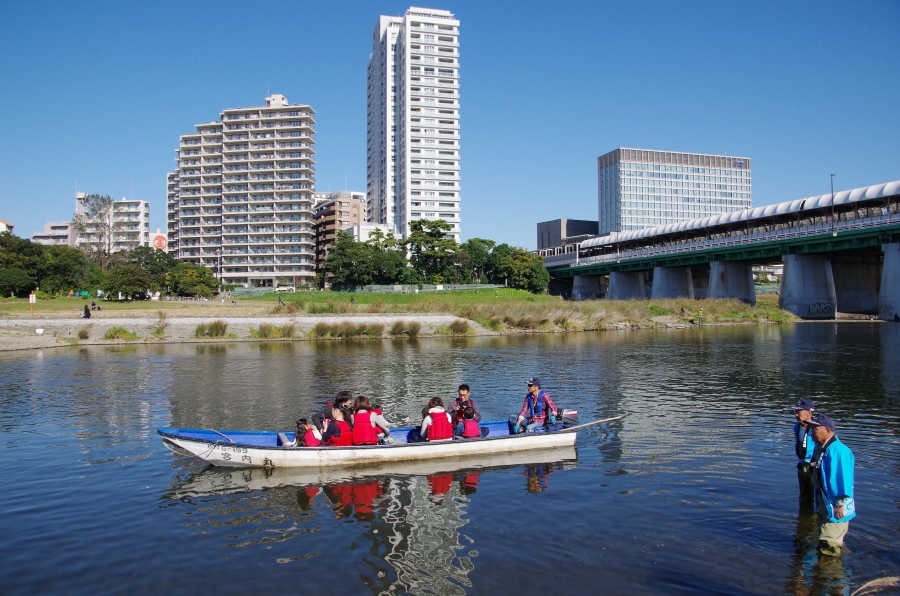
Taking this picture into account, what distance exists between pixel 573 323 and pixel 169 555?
179 feet

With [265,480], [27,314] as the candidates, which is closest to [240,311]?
[27,314]

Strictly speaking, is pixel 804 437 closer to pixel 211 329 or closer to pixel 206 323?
pixel 211 329

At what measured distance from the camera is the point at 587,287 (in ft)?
402

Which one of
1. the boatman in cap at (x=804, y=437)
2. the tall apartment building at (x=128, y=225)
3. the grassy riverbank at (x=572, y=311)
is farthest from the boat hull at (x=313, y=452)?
the tall apartment building at (x=128, y=225)

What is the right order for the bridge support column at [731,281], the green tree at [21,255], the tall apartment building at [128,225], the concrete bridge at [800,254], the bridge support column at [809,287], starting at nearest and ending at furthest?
the concrete bridge at [800,254] < the bridge support column at [809,287] < the green tree at [21,255] < the bridge support column at [731,281] < the tall apartment building at [128,225]

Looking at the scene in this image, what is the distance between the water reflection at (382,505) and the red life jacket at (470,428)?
24.7 inches

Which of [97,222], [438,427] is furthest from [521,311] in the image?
[97,222]

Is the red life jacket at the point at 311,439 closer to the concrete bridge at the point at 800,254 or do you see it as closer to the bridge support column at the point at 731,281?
the concrete bridge at the point at 800,254

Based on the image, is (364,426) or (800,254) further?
(800,254)

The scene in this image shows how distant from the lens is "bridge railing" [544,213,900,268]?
6486cm

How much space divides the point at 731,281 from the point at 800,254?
13.5 metres

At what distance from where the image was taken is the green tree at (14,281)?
77938mm

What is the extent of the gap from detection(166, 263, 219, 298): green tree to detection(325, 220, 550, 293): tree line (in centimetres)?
1884

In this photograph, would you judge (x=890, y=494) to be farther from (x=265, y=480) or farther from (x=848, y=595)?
(x=265, y=480)
